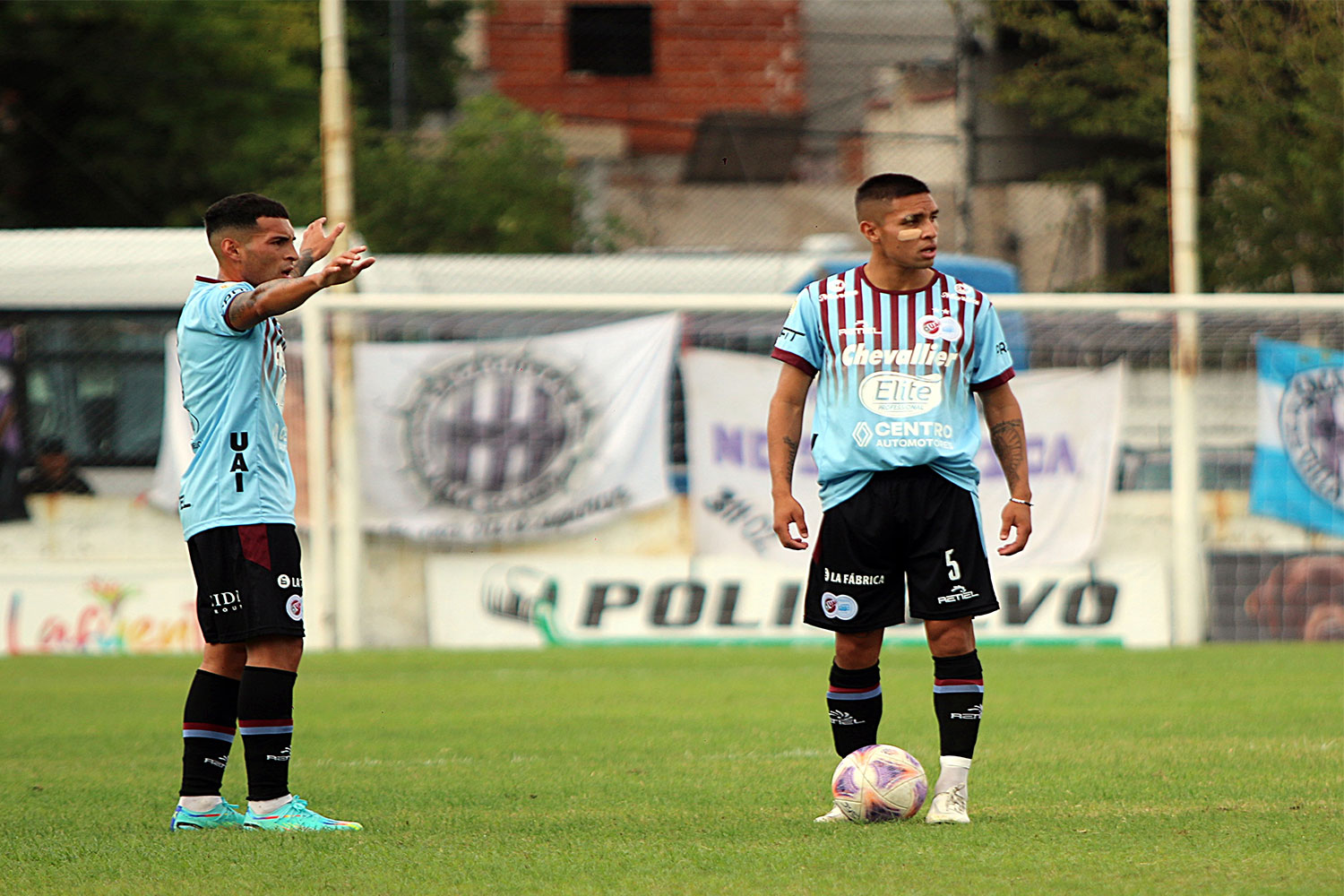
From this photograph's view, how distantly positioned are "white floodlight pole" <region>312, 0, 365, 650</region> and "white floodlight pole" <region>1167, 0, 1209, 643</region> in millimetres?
5646

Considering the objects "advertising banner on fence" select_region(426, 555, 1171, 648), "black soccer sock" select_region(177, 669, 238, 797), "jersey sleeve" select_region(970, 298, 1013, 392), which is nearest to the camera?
"black soccer sock" select_region(177, 669, 238, 797)

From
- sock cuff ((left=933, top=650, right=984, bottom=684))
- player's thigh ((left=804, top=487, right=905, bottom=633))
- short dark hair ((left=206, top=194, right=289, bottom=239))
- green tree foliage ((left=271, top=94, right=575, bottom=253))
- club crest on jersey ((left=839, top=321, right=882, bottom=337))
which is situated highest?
green tree foliage ((left=271, top=94, right=575, bottom=253))

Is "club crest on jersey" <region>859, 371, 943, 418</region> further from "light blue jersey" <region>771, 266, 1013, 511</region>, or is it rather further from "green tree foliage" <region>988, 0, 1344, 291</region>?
"green tree foliage" <region>988, 0, 1344, 291</region>

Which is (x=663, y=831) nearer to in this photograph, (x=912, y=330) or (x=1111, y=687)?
(x=912, y=330)

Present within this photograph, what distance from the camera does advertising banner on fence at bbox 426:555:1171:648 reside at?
1218cm

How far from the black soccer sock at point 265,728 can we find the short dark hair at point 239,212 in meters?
1.28

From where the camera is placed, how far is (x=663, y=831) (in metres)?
4.93

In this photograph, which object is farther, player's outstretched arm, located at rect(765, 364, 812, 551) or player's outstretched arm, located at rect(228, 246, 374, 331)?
player's outstretched arm, located at rect(765, 364, 812, 551)

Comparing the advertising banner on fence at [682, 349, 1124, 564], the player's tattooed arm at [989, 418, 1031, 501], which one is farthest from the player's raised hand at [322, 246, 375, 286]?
the advertising banner on fence at [682, 349, 1124, 564]

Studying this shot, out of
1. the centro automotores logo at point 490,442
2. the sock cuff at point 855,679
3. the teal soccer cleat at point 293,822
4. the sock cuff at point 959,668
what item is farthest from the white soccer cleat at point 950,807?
the centro automotores logo at point 490,442

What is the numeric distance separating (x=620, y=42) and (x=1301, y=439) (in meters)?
19.4

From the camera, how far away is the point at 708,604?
12312 millimetres

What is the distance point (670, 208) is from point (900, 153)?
372cm

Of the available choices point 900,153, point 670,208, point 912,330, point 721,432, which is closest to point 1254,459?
point 721,432
